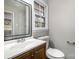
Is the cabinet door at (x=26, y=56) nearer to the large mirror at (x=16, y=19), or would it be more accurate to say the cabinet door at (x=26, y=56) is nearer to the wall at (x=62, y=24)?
the large mirror at (x=16, y=19)

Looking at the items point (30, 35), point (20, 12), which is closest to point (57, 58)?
point (30, 35)

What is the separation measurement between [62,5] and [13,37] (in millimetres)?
1906

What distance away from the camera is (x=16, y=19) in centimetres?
167

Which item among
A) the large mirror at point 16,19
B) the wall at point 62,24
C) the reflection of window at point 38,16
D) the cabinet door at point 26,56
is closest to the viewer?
the cabinet door at point 26,56

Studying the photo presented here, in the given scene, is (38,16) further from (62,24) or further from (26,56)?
(26,56)

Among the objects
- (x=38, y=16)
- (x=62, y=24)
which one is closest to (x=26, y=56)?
(x=38, y=16)

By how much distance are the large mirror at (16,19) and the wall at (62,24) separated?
1.13m

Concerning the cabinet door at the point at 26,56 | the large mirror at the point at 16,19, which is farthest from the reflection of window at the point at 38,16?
the cabinet door at the point at 26,56

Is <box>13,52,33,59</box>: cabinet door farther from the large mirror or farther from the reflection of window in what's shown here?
the reflection of window

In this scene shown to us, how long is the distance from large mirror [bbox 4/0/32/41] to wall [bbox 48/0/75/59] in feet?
3.72

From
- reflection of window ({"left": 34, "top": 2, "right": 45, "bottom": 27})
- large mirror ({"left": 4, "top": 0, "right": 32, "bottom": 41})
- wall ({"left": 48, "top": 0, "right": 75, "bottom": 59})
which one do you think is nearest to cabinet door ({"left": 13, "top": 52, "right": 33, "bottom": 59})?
large mirror ({"left": 4, "top": 0, "right": 32, "bottom": 41})

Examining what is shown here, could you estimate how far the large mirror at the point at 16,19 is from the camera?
1444 millimetres

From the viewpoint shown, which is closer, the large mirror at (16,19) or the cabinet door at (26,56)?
the cabinet door at (26,56)

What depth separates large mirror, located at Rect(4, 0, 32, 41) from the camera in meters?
1.44
